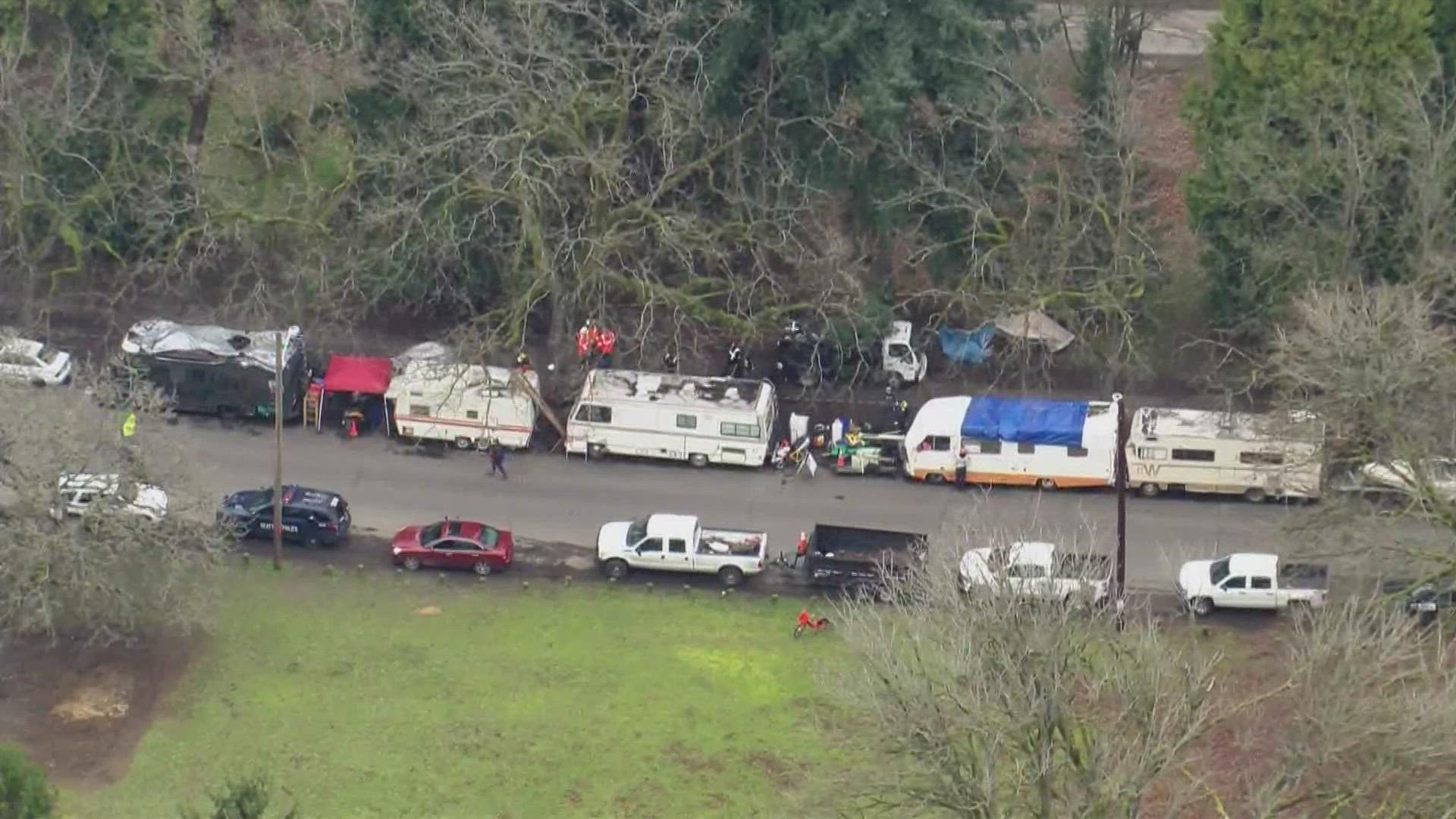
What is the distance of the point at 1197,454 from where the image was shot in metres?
46.2

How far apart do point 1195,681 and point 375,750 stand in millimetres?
14326

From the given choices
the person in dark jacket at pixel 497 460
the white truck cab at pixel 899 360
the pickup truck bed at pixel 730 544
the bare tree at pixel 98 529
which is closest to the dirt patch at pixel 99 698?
the bare tree at pixel 98 529

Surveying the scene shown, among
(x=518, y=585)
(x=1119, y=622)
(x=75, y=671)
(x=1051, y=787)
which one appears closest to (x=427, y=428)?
(x=518, y=585)

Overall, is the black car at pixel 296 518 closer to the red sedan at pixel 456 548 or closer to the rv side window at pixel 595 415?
the red sedan at pixel 456 548

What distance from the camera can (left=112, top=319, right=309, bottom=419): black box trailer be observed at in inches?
1903

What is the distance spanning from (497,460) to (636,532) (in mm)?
4655

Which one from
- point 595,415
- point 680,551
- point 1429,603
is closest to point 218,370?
point 595,415

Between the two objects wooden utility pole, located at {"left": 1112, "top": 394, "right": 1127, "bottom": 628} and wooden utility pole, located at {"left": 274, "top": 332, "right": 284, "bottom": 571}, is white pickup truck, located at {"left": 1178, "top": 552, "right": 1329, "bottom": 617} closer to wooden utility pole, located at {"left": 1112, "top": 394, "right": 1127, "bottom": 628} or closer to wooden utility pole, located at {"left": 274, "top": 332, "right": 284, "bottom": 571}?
wooden utility pole, located at {"left": 1112, "top": 394, "right": 1127, "bottom": 628}

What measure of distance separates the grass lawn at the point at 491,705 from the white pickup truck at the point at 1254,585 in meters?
7.06

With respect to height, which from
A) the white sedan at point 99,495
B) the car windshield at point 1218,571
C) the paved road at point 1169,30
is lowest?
the car windshield at point 1218,571

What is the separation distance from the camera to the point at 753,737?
38.9 meters

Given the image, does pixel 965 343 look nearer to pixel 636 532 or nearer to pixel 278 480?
pixel 636 532

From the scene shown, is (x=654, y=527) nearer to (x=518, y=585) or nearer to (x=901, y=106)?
(x=518, y=585)

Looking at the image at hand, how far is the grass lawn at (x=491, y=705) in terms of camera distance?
3734cm
